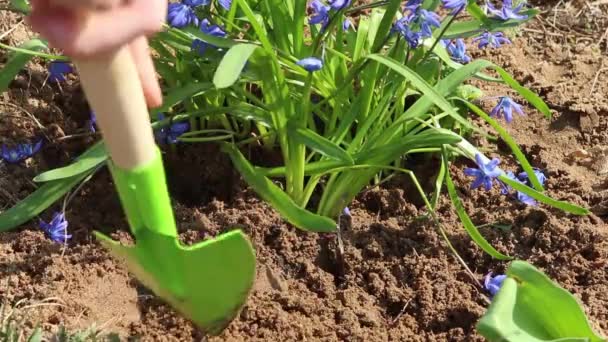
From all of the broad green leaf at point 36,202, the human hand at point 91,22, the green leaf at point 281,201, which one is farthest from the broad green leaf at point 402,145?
the human hand at point 91,22

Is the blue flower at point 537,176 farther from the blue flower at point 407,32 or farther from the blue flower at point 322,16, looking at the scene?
the blue flower at point 322,16

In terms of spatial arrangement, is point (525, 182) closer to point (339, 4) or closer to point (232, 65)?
point (339, 4)

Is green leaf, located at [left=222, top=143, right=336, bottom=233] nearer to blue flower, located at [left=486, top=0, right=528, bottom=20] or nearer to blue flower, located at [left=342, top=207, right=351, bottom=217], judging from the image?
blue flower, located at [left=342, top=207, right=351, bottom=217]

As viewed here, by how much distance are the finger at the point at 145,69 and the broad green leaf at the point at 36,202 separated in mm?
603

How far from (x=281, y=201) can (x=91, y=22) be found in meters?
0.78

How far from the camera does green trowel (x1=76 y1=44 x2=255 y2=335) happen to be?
98 cm

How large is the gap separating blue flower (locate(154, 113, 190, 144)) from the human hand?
0.87 m

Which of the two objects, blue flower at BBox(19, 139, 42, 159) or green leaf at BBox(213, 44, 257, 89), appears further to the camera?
blue flower at BBox(19, 139, 42, 159)

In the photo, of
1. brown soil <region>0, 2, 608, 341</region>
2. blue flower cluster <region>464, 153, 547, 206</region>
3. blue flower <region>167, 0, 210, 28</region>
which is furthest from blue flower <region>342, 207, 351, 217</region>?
blue flower <region>167, 0, 210, 28</region>

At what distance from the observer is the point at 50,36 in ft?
2.83

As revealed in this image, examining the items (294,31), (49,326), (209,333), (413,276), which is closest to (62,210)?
(49,326)

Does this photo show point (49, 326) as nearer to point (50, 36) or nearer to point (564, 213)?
point (50, 36)

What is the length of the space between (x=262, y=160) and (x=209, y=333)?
0.51m

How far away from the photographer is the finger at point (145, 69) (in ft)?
3.44
